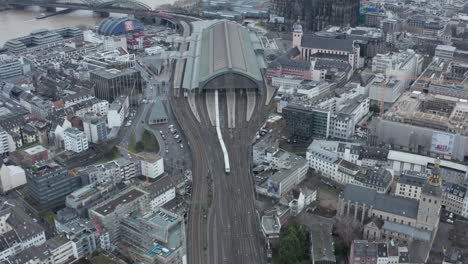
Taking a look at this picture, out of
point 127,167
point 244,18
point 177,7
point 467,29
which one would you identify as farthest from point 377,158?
point 177,7

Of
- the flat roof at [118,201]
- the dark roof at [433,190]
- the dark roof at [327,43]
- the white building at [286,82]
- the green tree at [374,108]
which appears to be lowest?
the flat roof at [118,201]

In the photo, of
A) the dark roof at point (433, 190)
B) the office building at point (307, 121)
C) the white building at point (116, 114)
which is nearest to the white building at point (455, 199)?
the dark roof at point (433, 190)

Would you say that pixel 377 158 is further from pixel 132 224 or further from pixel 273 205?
pixel 132 224

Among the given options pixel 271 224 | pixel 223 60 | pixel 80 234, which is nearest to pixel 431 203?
pixel 271 224

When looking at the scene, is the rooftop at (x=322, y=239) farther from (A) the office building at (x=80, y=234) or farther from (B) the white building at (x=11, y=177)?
(B) the white building at (x=11, y=177)

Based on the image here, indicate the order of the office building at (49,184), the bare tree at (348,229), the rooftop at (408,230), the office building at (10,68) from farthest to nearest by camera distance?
the office building at (10,68) < the office building at (49,184) < the bare tree at (348,229) < the rooftop at (408,230)

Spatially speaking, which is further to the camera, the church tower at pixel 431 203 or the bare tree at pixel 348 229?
the bare tree at pixel 348 229

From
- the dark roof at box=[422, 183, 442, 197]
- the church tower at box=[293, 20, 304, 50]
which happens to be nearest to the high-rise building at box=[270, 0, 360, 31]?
the church tower at box=[293, 20, 304, 50]
